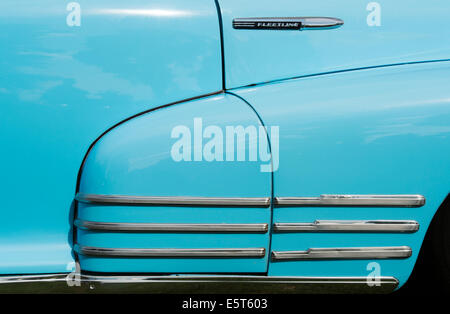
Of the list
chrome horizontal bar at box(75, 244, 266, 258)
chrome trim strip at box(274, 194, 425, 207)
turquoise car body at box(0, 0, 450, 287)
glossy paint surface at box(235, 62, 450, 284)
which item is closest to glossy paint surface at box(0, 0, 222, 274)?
turquoise car body at box(0, 0, 450, 287)

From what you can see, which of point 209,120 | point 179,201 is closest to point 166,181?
point 179,201

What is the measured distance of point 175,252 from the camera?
1.47 metres

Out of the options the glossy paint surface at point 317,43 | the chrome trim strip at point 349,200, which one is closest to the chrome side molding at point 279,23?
the glossy paint surface at point 317,43

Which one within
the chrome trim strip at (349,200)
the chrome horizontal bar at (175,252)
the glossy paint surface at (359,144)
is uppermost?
the glossy paint surface at (359,144)

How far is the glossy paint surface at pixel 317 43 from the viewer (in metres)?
1.54

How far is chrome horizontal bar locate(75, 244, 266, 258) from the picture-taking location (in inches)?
57.9

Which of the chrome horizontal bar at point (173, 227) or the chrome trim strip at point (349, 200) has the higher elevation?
the chrome trim strip at point (349, 200)

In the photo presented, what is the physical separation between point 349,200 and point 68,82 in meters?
0.81

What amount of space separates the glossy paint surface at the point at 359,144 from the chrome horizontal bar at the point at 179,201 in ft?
0.23

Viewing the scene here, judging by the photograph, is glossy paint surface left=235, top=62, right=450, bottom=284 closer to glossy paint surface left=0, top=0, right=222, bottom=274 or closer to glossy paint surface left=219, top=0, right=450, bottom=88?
glossy paint surface left=219, top=0, right=450, bottom=88

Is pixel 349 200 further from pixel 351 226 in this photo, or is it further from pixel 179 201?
pixel 179 201

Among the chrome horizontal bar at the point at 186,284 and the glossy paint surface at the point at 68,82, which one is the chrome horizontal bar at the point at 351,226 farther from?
the glossy paint surface at the point at 68,82
